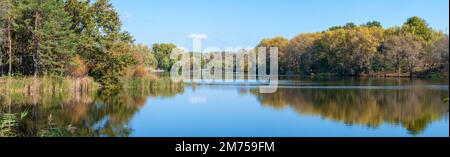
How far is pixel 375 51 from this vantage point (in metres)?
57.4

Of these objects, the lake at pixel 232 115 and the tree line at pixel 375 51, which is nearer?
the lake at pixel 232 115

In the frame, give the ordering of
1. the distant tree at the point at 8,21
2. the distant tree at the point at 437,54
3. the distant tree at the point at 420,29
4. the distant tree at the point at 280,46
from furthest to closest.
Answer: the distant tree at the point at 280,46 → the distant tree at the point at 420,29 → the distant tree at the point at 437,54 → the distant tree at the point at 8,21

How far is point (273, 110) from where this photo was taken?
63.3 ft

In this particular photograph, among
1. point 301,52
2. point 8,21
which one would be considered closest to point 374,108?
point 8,21

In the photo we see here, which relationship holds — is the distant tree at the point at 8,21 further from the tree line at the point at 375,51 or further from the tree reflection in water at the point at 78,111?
the tree line at the point at 375,51

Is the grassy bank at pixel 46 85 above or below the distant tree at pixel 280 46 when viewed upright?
below

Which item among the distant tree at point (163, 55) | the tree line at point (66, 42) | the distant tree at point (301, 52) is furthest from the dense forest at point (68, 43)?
the distant tree at point (163, 55)

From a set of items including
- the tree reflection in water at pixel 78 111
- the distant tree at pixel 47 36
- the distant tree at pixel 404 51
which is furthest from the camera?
the distant tree at pixel 404 51


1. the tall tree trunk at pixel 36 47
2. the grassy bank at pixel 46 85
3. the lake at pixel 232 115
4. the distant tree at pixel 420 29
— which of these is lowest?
the lake at pixel 232 115

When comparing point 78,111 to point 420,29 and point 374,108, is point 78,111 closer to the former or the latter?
point 374,108

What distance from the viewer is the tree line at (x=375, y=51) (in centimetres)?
5331

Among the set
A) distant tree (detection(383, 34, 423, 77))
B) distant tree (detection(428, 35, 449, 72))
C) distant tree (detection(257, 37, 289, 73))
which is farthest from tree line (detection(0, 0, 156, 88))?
distant tree (detection(257, 37, 289, 73))

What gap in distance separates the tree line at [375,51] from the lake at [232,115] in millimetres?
27048
